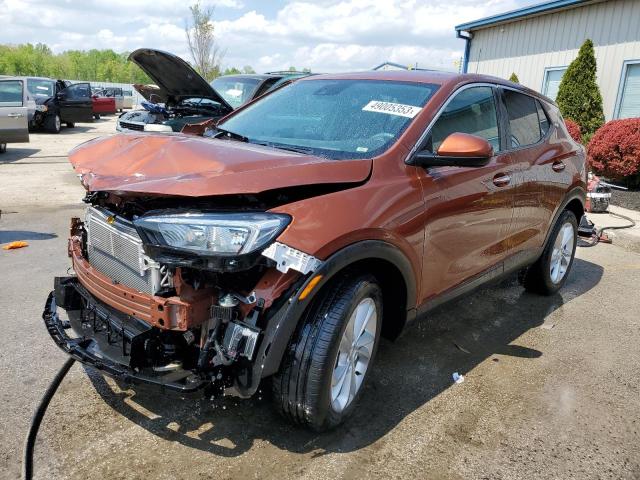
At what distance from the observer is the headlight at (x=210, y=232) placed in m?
2.18

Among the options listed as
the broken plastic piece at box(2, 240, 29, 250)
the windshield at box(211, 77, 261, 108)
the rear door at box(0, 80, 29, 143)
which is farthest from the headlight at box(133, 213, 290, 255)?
the rear door at box(0, 80, 29, 143)

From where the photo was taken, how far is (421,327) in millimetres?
4191

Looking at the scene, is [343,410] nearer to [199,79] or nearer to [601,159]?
[199,79]

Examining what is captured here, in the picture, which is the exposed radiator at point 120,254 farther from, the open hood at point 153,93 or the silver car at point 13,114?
the silver car at point 13,114

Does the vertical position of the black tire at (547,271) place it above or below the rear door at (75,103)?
below

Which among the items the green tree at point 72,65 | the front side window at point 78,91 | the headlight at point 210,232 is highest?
the green tree at point 72,65

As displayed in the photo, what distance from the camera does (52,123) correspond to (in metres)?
18.2

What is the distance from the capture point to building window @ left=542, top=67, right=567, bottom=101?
1402 centimetres

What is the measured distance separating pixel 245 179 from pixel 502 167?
2.08m

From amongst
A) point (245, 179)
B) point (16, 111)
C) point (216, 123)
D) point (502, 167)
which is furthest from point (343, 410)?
point (16, 111)

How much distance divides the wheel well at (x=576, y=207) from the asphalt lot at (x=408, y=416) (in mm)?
1031

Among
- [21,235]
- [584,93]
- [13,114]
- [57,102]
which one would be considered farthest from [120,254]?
[57,102]

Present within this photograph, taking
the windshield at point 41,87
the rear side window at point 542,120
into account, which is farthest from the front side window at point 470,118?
the windshield at point 41,87

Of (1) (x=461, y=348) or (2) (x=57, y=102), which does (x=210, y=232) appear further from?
(2) (x=57, y=102)
